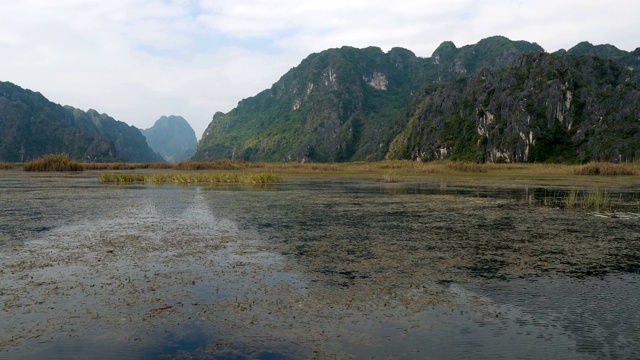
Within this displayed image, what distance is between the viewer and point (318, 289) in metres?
10.6

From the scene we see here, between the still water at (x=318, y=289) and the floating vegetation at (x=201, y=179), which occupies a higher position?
the floating vegetation at (x=201, y=179)

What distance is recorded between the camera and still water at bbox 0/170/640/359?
24.5ft

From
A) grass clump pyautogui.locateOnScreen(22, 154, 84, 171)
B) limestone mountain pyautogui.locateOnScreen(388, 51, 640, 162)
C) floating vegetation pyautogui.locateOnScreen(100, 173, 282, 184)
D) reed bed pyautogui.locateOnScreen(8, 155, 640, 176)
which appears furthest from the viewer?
limestone mountain pyautogui.locateOnScreen(388, 51, 640, 162)

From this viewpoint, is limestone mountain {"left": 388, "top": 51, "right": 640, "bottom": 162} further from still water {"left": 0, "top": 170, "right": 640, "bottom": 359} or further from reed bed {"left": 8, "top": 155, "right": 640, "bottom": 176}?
still water {"left": 0, "top": 170, "right": 640, "bottom": 359}

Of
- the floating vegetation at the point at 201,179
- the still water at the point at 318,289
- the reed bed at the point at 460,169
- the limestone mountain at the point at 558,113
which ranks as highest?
the limestone mountain at the point at 558,113

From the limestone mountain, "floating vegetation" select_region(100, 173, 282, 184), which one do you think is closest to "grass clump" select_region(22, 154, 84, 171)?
"floating vegetation" select_region(100, 173, 282, 184)

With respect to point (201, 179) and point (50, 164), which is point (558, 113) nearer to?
point (201, 179)

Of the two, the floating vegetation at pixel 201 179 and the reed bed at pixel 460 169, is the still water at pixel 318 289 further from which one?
the reed bed at pixel 460 169

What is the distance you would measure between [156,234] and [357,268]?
9.27 m

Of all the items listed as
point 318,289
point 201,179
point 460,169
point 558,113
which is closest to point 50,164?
point 201,179

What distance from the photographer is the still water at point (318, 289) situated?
7.48m

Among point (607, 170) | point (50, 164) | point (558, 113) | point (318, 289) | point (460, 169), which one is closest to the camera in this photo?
point (318, 289)

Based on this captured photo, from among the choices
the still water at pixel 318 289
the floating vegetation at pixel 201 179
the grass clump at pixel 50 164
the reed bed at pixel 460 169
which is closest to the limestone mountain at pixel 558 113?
the reed bed at pixel 460 169

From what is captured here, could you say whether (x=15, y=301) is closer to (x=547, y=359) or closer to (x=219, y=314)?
(x=219, y=314)
